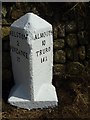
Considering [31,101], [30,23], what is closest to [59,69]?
[31,101]

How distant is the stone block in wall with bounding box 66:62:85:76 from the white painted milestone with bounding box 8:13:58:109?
0.51 metres

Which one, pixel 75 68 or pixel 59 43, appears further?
pixel 75 68

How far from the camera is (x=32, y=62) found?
145 inches

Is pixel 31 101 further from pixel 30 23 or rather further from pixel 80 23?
pixel 80 23

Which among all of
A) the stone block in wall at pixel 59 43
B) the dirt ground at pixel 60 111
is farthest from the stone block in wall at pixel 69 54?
the dirt ground at pixel 60 111

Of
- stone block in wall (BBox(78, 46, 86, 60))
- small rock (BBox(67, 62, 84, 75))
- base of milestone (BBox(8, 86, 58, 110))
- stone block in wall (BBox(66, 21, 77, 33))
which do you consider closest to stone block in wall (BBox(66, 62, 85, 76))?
small rock (BBox(67, 62, 84, 75))

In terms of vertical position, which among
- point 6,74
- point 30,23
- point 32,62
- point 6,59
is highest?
point 30,23

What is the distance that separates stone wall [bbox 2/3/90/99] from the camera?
4.29 meters

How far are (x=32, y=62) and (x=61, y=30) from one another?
841mm

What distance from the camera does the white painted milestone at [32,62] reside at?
12.0ft

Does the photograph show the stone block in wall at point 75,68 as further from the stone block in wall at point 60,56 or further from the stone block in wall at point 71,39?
the stone block in wall at point 71,39

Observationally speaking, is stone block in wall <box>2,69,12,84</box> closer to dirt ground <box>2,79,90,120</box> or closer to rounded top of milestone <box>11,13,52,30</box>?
dirt ground <box>2,79,90,120</box>

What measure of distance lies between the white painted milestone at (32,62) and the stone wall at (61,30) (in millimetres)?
344

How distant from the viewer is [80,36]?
4.37 m
